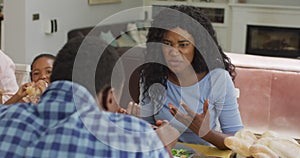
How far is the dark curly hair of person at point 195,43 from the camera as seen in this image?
2137mm

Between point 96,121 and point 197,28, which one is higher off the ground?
point 197,28

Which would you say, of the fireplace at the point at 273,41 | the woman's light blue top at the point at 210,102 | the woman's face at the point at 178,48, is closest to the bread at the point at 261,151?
the woman's light blue top at the point at 210,102

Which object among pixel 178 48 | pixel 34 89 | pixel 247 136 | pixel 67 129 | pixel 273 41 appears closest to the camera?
pixel 67 129

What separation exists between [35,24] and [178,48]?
3139 mm

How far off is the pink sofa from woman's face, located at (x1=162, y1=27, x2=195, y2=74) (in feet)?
4.23

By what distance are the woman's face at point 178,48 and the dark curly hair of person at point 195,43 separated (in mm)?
25

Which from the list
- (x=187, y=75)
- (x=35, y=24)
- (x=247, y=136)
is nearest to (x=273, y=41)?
(x=35, y=24)

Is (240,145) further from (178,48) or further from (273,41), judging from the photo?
(273,41)

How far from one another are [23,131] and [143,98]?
124 cm

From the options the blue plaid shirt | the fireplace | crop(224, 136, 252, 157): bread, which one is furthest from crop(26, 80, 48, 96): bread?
the fireplace

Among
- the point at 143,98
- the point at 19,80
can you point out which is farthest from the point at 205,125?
the point at 19,80

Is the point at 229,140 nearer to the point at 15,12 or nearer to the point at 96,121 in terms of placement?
the point at 96,121

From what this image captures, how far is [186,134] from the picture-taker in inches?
83.0

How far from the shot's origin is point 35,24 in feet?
16.3
